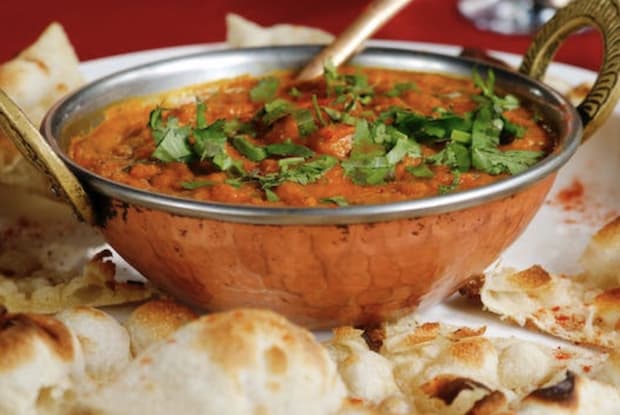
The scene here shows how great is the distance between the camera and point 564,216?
10.4 ft

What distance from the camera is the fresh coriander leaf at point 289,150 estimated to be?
2.53m

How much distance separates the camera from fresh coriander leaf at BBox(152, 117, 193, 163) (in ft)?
8.35

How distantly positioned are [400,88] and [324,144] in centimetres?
55

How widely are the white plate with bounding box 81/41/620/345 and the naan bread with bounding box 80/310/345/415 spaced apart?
80cm

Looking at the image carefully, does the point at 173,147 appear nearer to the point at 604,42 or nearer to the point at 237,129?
the point at 237,129

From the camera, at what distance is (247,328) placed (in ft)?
6.08

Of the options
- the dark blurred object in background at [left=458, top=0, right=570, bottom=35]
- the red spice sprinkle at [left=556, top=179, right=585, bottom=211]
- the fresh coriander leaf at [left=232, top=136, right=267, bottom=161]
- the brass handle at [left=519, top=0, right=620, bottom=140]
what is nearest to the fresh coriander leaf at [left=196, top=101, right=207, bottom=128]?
the fresh coriander leaf at [left=232, top=136, right=267, bottom=161]

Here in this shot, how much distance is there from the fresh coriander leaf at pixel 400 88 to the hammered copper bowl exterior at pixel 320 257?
600 millimetres

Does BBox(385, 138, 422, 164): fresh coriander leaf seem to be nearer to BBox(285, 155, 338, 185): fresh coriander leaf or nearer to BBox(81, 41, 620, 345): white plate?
BBox(285, 155, 338, 185): fresh coriander leaf

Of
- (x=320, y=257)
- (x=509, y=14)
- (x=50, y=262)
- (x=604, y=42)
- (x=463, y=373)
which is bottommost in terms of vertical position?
(x=509, y=14)

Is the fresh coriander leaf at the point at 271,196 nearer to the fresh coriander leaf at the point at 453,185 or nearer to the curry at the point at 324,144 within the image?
the curry at the point at 324,144

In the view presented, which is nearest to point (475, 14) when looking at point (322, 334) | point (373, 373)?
point (322, 334)

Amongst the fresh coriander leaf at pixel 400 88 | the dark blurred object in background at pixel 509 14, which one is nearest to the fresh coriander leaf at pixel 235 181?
Answer: the fresh coriander leaf at pixel 400 88

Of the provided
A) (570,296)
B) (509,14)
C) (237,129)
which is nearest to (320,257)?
(237,129)
